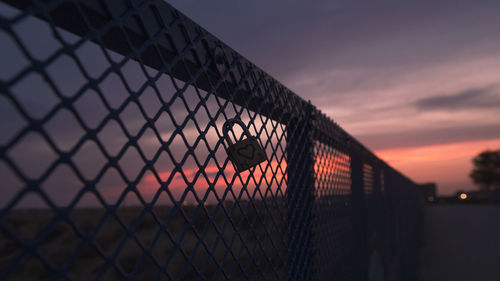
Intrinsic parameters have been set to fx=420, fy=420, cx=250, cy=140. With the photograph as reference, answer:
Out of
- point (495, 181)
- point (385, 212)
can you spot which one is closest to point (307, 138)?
point (385, 212)

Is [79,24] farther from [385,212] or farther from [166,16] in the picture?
[385,212]

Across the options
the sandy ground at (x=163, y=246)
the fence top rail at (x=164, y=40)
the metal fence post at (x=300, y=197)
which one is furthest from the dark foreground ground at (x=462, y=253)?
the fence top rail at (x=164, y=40)

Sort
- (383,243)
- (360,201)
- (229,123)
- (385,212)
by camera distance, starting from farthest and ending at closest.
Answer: (385,212)
(383,243)
(360,201)
(229,123)

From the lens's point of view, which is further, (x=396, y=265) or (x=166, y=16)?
(x=396, y=265)

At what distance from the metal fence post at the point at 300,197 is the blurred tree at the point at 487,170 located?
→ 68.0 metres

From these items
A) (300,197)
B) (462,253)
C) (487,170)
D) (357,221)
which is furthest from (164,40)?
(487,170)

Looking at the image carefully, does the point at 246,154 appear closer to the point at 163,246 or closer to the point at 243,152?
the point at 243,152

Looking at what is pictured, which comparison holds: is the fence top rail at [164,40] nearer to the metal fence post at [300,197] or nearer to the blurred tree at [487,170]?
the metal fence post at [300,197]

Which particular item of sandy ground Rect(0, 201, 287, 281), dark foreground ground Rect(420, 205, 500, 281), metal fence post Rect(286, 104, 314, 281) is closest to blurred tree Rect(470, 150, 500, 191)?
dark foreground ground Rect(420, 205, 500, 281)

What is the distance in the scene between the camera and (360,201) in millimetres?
3768

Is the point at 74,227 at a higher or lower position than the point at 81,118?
lower

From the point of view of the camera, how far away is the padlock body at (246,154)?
4.78 feet

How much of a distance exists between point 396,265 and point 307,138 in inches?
165

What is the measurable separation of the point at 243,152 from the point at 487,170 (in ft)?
233
